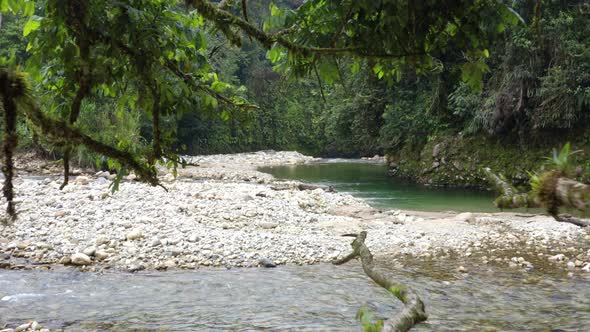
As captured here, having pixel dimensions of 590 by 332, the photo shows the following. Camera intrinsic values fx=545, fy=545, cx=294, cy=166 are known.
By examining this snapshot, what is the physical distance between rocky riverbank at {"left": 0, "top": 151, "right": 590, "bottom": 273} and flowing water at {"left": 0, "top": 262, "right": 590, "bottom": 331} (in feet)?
1.86

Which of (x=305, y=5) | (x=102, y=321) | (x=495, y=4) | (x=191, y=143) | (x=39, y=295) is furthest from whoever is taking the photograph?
(x=191, y=143)

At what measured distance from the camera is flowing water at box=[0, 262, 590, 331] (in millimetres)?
5926

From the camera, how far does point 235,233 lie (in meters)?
9.99

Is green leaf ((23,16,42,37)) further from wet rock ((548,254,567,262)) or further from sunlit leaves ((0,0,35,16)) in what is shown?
wet rock ((548,254,567,262))

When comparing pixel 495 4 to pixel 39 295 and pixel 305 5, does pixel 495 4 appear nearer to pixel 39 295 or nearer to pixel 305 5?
pixel 305 5

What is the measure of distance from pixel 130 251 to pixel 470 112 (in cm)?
1375

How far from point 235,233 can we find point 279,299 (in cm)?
335

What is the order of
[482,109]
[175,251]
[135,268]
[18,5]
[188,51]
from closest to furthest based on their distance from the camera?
1. [18,5]
2. [188,51]
3. [135,268]
4. [175,251]
5. [482,109]

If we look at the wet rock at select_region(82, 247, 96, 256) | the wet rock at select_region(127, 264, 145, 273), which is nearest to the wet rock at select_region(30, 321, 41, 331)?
the wet rock at select_region(127, 264, 145, 273)

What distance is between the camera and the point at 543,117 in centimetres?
1652

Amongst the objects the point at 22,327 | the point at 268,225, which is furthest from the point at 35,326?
the point at 268,225

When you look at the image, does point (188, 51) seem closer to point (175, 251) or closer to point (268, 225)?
point (175, 251)

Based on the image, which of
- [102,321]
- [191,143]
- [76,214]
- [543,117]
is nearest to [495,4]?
[102,321]

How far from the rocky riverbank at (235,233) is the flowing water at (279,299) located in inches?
22.3
